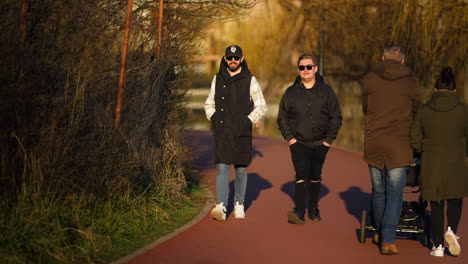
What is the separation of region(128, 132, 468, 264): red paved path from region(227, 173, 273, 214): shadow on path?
0.05ft

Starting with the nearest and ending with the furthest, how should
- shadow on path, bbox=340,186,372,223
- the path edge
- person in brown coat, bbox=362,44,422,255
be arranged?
the path edge, person in brown coat, bbox=362,44,422,255, shadow on path, bbox=340,186,372,223

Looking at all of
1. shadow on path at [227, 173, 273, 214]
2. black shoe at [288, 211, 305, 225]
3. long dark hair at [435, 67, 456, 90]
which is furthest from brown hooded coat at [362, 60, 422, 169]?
shadow on path at [227, 173, 273, 214]

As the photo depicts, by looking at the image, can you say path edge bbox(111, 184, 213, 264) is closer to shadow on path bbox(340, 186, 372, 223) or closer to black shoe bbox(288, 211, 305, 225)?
black shoe bbox(288, 211, 305, 225)

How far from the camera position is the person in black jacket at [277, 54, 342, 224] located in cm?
965

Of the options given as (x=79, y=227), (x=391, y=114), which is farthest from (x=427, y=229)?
(x=79, y=227)

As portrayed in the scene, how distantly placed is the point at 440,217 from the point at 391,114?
1.11m

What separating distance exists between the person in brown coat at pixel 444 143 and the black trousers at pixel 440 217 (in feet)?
0.36

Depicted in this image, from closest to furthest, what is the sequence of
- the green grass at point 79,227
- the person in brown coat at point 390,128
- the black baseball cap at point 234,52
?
the green grass at point 79,227
the person in brown coat at point 390,128
the black baseball cap at point 234,52

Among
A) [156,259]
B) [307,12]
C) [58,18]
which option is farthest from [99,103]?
[307,12]

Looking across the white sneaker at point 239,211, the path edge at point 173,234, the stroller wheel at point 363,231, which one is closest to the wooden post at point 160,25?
the path edge at point 173,234

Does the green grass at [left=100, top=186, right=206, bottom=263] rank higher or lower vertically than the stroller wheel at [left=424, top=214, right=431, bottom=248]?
lower

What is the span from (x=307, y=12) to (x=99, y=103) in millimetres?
22100

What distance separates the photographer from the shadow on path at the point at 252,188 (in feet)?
37.4

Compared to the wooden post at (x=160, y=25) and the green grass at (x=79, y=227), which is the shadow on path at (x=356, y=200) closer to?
the green grass at (x=79, y=227)
